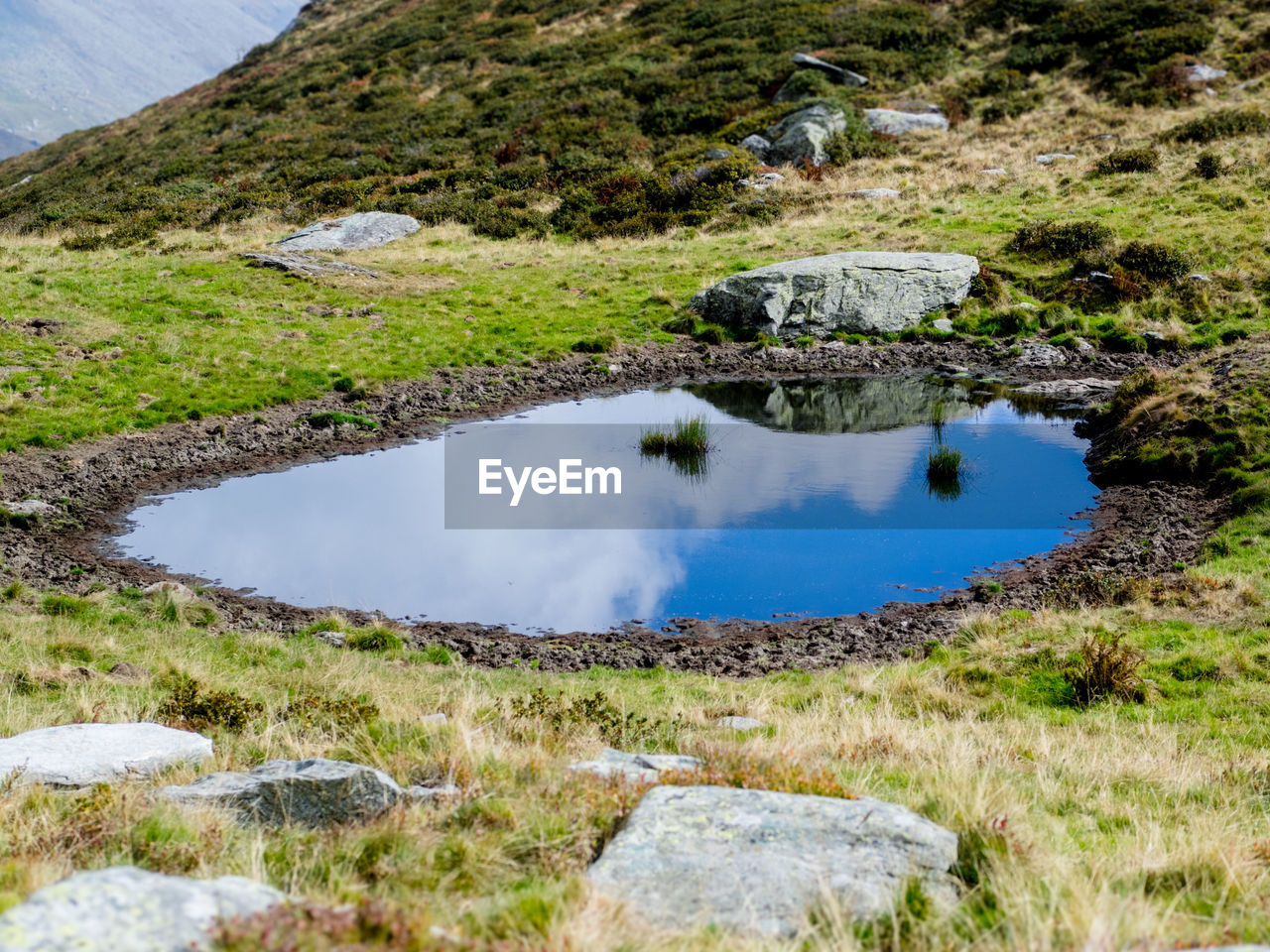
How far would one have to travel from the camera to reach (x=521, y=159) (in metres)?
49.5

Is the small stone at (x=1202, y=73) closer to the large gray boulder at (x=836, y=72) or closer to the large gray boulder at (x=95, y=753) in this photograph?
the large gray boulder at (x=836, y=72)

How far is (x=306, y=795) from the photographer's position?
18.2 ft

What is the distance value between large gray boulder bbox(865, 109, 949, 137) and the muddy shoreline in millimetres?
24500

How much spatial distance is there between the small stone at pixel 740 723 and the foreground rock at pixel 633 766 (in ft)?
7.34

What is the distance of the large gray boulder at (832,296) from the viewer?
31.4 metres

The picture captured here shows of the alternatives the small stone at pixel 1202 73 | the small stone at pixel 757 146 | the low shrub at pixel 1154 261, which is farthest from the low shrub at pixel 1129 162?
the small stone at pixel 757 146

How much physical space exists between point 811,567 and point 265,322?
2043 centimetres

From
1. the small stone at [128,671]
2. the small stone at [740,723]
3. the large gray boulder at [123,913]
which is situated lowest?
the small stone at [740,723]

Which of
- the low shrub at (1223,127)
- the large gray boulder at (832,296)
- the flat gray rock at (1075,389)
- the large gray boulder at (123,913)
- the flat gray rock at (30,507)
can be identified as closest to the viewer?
the large gray boulder at (123,913)

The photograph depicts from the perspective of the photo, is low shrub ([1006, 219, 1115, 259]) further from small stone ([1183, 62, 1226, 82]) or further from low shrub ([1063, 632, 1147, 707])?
low shrub ([1063, 632, 1147, 707])

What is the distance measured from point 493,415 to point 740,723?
17.3 meters

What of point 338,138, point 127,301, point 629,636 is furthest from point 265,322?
point 338,138

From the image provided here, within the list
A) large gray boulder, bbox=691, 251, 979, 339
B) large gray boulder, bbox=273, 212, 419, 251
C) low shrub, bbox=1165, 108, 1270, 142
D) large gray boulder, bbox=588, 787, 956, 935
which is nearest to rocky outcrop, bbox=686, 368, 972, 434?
large gray boulder, bbox=691, 251, 979, 339

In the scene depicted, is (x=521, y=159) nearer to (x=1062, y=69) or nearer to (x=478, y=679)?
(x=1062, y=69)
